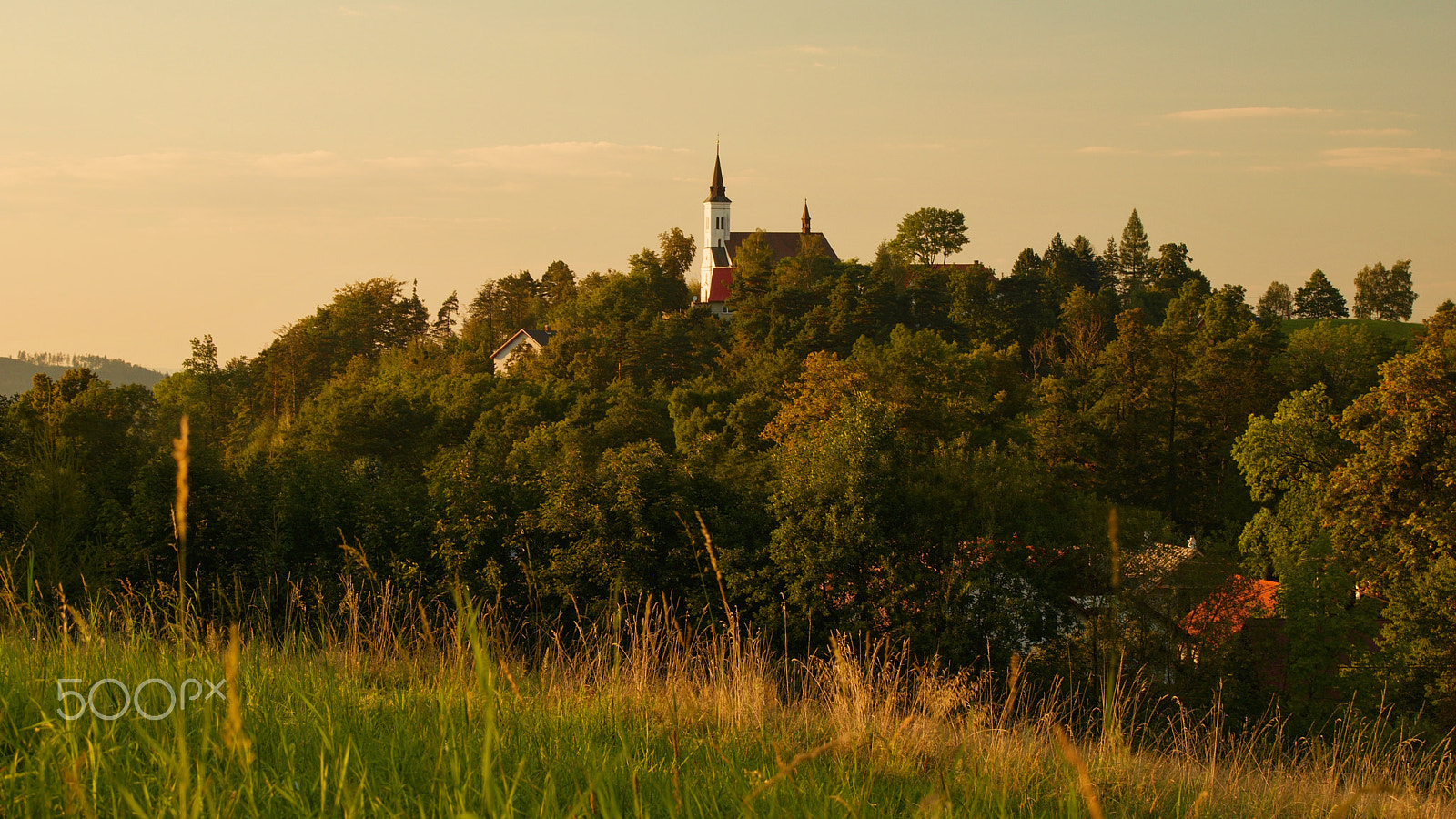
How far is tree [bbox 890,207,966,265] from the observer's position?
90.7 m

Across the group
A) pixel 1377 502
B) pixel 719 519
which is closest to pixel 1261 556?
pixel 1377 502

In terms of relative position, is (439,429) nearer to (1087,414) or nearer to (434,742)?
(1087,414)

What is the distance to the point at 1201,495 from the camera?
44.9 metres

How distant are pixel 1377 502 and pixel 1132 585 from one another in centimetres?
619

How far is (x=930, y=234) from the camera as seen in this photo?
90688 millimetres

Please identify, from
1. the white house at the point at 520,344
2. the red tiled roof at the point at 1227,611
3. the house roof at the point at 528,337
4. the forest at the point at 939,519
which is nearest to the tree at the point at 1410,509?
the forest at the point at 939,519

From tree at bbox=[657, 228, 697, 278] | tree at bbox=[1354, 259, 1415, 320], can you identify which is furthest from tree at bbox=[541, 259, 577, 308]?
tree at bbox=[1354, 259, 1415, 320]

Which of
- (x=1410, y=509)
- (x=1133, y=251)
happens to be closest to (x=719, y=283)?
(x=1133, y=251)

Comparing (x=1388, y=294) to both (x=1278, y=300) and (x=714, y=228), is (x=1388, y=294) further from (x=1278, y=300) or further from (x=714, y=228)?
(x=714, y=228)

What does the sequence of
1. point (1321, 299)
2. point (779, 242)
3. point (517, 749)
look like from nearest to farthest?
point (517, 749), point (1321, 299), point (779, 242)

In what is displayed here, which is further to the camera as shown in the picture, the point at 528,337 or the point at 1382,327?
the point at 528,337

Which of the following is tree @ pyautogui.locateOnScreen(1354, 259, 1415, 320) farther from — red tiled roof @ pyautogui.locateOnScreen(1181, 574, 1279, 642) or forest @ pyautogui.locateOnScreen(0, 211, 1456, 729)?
red tiled roof @ pyautogui.locateOnScreen(1181, 574, 1279, 642)

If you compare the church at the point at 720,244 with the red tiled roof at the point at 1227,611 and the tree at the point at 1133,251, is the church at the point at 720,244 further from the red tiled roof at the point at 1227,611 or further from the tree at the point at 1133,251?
the red tiled roof at the point at 1227,611

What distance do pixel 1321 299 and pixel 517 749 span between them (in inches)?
4777
